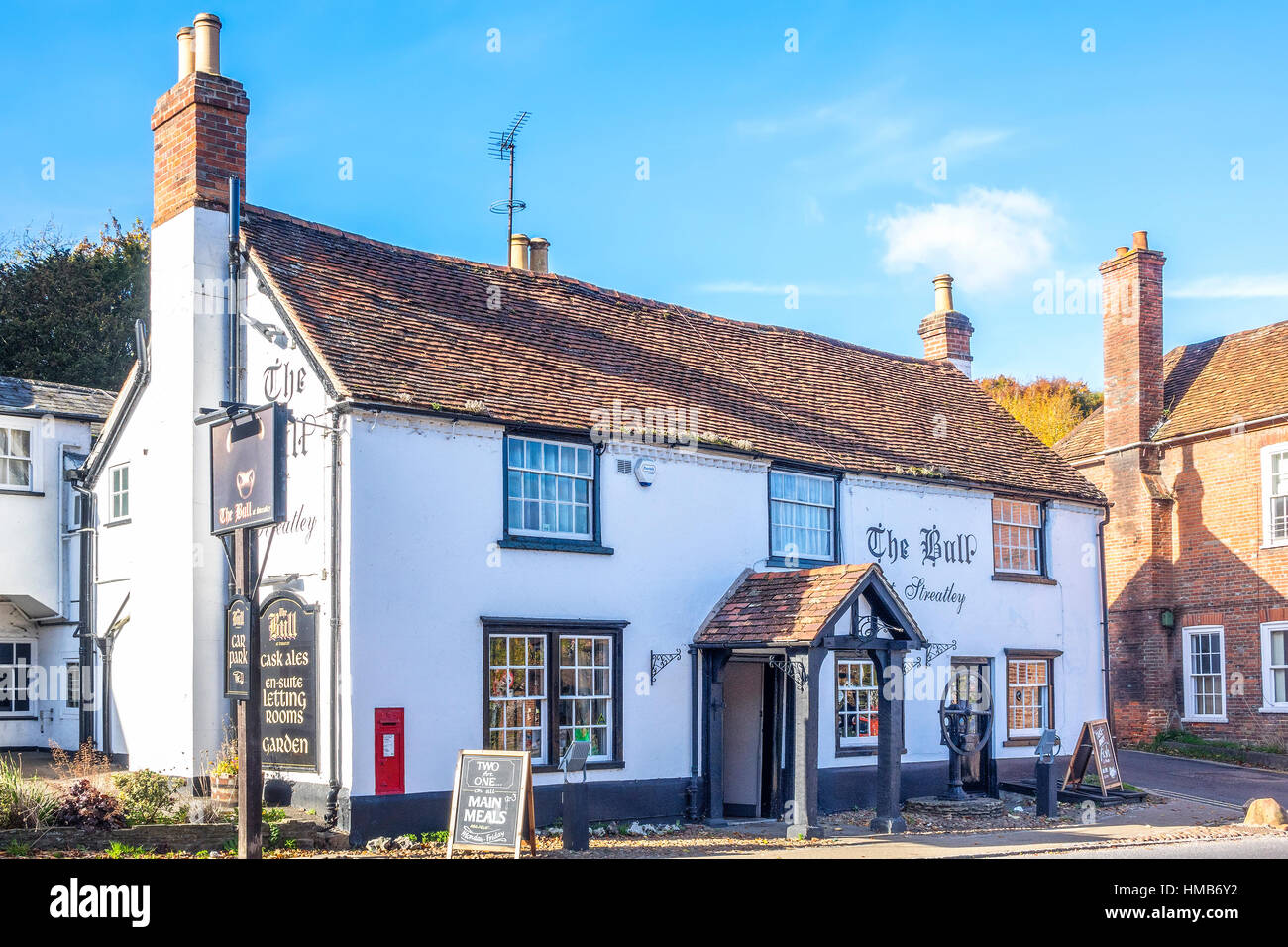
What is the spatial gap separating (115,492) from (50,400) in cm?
433

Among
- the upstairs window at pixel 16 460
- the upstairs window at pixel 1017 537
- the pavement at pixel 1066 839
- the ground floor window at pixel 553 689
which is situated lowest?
the pavement at pixel 1066 839

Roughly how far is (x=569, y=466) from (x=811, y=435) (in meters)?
5.04

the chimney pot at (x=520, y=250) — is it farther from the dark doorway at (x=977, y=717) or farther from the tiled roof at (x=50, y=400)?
the dark doorway at (x=977, y=717)

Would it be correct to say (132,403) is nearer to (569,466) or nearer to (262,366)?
(262,366)

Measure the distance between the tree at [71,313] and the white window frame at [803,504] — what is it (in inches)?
854

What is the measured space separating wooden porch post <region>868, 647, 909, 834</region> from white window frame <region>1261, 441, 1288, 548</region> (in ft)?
43.1

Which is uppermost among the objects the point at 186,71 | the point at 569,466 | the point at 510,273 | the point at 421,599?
the point at 186,71

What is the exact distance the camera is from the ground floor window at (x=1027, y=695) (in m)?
22.2

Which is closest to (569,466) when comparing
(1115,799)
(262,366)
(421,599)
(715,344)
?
(421,599)

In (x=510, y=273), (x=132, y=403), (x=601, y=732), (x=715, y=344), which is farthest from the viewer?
(x=715, y=344)

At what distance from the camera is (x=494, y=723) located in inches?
628

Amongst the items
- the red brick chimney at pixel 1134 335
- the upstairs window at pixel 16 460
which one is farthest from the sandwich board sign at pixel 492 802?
the red brick chimney at pixel 1134 335

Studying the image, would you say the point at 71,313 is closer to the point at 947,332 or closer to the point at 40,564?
the point at 40,564

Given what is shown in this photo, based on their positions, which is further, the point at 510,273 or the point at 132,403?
the point at 510,273
